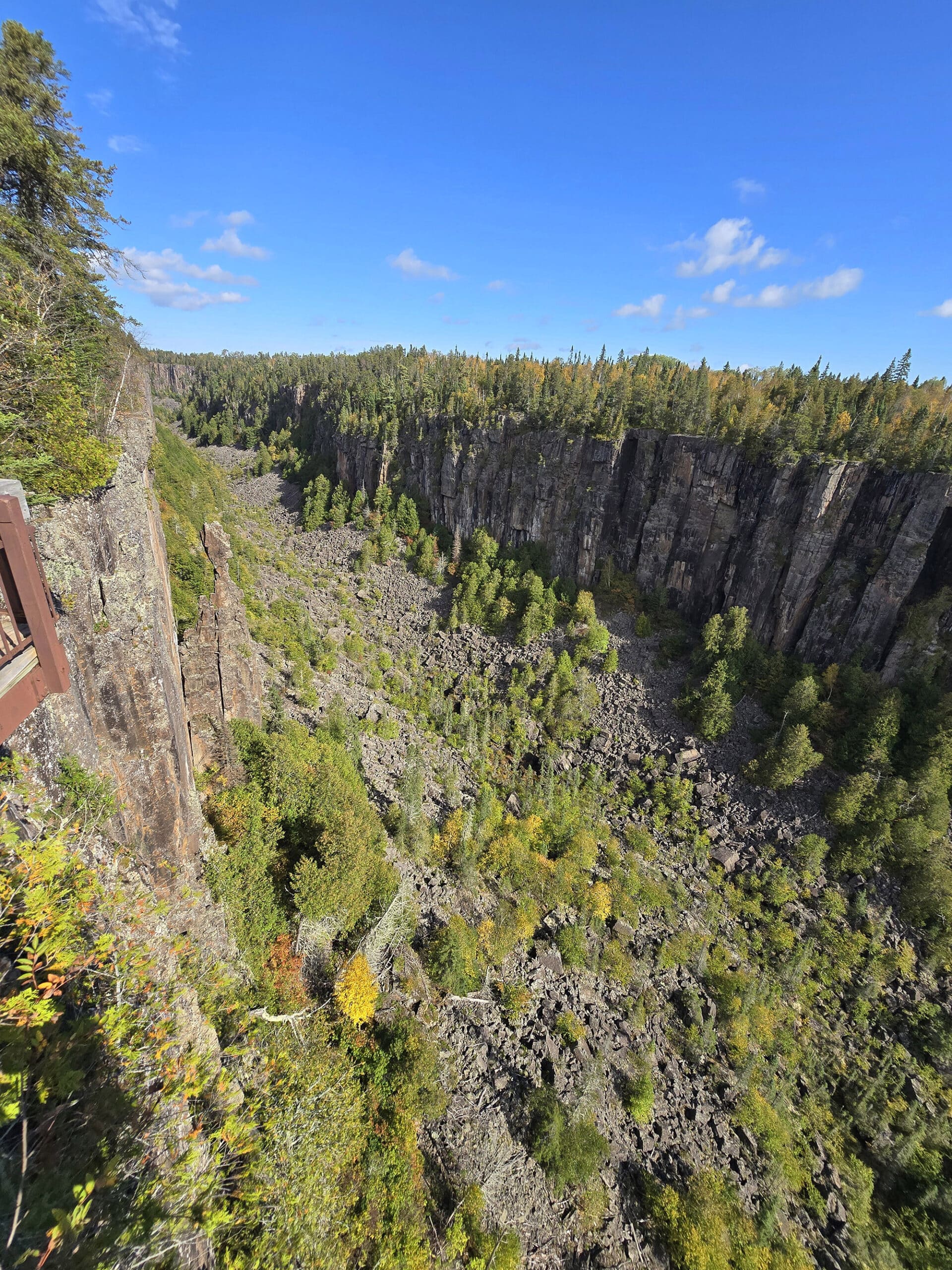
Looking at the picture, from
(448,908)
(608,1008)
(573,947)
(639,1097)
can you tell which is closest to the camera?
(639,1097)

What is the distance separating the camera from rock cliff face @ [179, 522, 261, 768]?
2353 cm

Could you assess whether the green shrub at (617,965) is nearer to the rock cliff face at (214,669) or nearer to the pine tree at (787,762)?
the pine tree at (787,762)

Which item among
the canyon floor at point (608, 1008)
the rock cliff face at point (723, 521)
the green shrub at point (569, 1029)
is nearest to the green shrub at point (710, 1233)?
the canyon floor at point (608, 1008)

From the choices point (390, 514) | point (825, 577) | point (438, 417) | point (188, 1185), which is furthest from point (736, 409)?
point (188, 1185)

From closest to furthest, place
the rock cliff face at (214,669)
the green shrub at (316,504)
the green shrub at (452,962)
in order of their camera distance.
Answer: the rock cliff face at (214,669) → the green shrub at (452,962) → the green shrub at (316,504)

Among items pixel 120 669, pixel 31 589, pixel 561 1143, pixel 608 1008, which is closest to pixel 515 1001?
pixel 561 1143

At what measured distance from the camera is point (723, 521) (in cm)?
5369

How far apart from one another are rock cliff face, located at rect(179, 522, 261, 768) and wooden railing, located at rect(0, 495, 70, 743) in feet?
55.5

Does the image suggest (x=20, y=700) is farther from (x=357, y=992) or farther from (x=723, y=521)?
(x=723, y=521)

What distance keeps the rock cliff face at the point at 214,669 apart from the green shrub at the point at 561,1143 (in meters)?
22.4

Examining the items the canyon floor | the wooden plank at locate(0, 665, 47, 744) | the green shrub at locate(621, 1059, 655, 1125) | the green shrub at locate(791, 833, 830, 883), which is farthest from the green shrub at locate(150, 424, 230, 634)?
the green shrub at locate(791, 833, 830, 883)

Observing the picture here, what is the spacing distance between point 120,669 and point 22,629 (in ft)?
30.0

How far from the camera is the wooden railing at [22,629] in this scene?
265 inches

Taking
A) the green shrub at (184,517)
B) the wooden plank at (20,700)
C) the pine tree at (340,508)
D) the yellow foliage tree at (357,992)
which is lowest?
the yellow foliage tree at (357,992)
